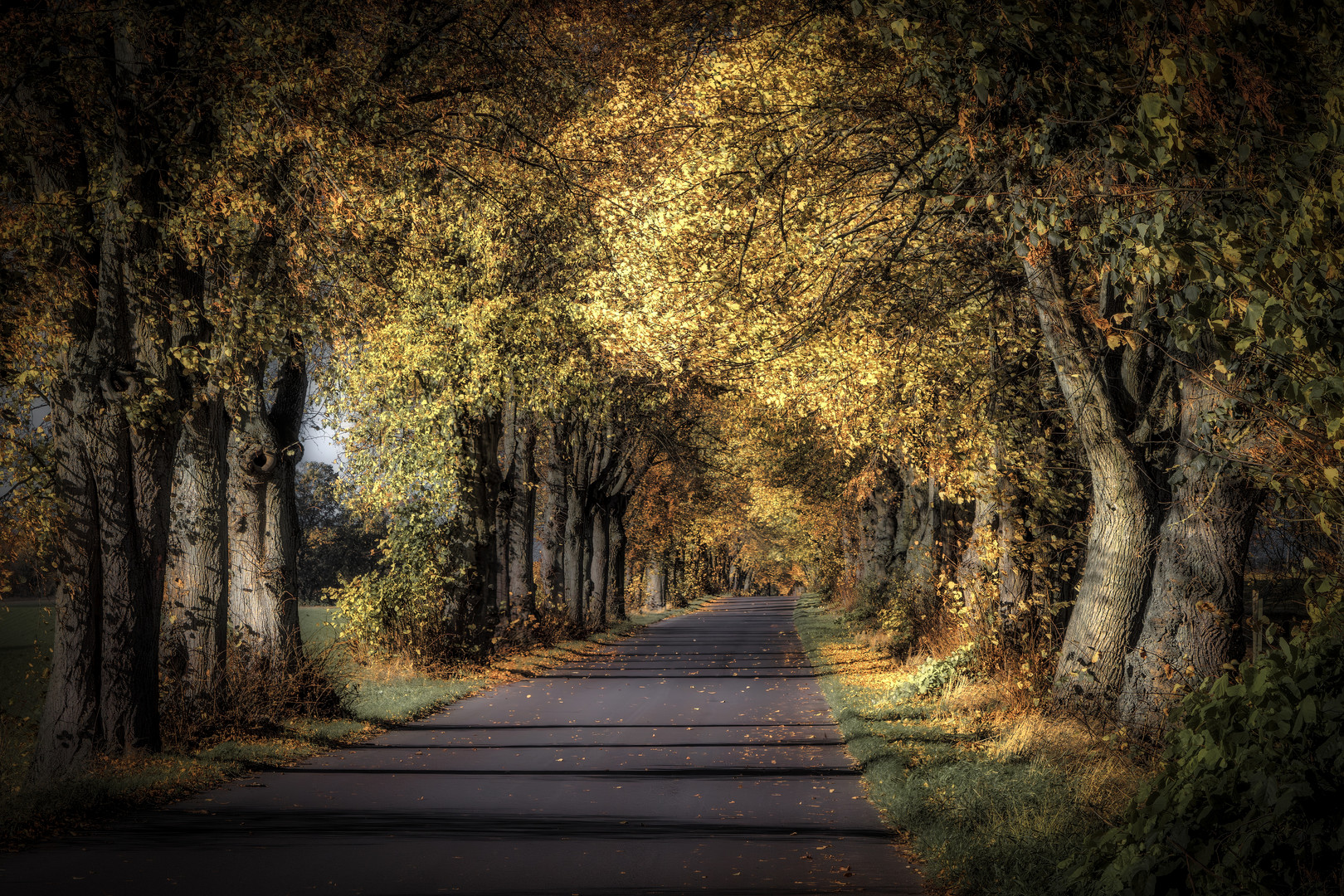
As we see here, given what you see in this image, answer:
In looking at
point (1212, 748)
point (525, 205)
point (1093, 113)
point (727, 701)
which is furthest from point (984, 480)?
point (1212, 748)

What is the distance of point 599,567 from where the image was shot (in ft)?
136

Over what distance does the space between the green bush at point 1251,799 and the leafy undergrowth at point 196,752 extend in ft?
25.1

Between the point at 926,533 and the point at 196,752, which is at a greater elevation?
the point at 926,533

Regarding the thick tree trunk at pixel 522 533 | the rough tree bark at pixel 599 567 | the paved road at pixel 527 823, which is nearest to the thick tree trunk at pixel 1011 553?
the paved road at pixel 527 823

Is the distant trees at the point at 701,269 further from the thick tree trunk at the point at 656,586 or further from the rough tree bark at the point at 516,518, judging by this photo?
the thick tree trunk at the point at 656,586

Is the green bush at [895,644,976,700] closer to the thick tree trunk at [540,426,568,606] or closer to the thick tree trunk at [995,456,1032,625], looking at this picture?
the thick tree trunk at [995,456,1032,625]

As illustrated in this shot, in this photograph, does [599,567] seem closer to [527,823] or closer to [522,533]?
[522,533]

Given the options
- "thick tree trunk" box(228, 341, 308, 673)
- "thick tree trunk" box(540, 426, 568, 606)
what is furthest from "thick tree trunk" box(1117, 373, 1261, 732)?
"thick tree trunk" box(540, 426, 568, 606)

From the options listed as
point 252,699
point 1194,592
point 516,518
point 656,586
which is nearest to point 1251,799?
point 1194,592

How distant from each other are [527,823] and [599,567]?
3236 cm

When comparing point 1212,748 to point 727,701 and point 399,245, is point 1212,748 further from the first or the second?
point 727,701

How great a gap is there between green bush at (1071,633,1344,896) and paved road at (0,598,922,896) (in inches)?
77.8

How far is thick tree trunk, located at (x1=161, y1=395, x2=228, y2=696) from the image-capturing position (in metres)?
13.5

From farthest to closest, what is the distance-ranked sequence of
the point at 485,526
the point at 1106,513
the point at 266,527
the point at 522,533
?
the point at 522,533 → the point at 485,526 → the point at 266,527 → the point at 1106,513
